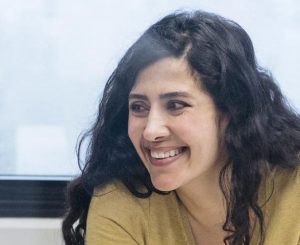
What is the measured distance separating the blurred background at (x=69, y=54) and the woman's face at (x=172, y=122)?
0.42 m

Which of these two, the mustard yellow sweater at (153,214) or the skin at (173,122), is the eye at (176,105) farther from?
the mustard yellow sweater at (153,214)

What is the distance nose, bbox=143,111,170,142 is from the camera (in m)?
0.99

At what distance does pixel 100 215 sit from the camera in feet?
3.80

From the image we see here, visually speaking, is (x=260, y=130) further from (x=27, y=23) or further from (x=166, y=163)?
(x=27, y=23)

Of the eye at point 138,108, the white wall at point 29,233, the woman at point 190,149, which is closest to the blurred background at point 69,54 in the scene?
the white wall at point 29,233

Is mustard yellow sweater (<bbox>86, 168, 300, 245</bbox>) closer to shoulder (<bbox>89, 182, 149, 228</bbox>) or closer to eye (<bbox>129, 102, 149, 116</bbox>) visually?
shoulder (<bbox>89, 182, 149, 228</bbox>)

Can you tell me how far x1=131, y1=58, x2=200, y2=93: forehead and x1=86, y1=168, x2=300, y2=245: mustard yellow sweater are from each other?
0.94 ft

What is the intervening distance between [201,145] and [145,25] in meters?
0.54

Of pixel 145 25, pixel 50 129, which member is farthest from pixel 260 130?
pixel 50 129

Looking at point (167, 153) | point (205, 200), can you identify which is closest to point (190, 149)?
point (167, 153)

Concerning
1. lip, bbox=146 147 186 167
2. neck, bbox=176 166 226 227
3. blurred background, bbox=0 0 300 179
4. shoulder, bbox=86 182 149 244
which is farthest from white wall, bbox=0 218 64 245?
lip, bbox=146 147 186 167

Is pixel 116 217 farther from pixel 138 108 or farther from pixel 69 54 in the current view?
pixel 69 54

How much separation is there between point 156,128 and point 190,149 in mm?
81

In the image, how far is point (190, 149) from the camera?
102cm
